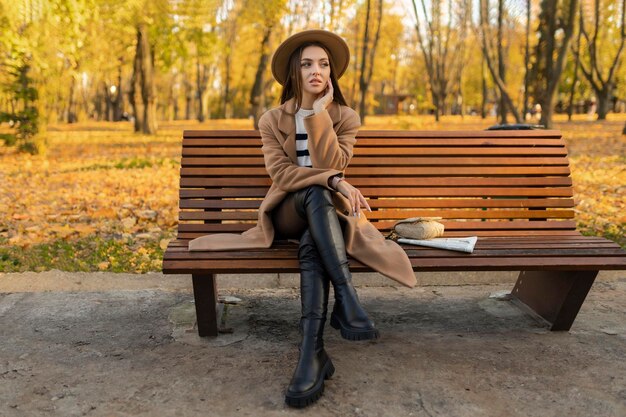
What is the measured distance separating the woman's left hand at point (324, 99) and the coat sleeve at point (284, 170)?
0.31 meters

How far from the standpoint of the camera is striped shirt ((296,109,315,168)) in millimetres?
3516

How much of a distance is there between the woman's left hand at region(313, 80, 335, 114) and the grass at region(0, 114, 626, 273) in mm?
2190

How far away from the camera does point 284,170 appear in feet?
11.0

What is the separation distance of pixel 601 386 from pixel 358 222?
139cm

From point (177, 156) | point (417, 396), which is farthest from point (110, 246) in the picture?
point (177, 156)

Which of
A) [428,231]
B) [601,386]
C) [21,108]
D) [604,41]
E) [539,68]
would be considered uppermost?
[604,41]

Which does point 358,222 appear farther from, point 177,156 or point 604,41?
point 604,41

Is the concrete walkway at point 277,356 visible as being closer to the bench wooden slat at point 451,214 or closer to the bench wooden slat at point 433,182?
the bench wooden slat at point 451,214

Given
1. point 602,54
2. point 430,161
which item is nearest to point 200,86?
point 602,54

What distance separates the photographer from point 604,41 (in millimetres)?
36500

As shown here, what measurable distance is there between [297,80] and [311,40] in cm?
22

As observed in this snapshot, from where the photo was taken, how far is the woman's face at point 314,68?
11.3 ft

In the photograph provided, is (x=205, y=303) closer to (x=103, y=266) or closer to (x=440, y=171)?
(x=440, y=171)

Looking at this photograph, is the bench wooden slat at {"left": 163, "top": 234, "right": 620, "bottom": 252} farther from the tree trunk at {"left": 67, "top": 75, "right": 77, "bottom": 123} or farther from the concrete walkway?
the tree trunk at {"left": 67, "top": 75, "right": 77, "bottom": 123}
